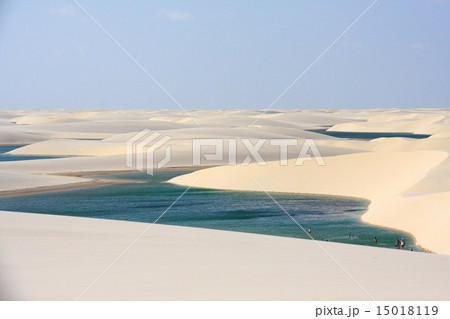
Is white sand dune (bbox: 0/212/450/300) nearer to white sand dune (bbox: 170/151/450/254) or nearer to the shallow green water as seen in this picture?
the shallow green water

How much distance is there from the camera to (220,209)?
84.3ft

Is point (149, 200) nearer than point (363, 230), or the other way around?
point (363, 230)

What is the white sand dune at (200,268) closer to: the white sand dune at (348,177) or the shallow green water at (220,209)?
the shallow green water at (220,209)

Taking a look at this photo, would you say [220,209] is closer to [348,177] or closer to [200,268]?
[348,177]

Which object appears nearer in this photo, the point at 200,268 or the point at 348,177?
the point at 200,268

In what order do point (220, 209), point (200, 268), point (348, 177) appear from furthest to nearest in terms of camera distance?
1. point (348, 177)
2. point (220, 209)
3. point (200, 268)

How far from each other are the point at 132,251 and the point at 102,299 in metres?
3.15

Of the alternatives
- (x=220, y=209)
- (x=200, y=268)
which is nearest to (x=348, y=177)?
(x=220, y=209)

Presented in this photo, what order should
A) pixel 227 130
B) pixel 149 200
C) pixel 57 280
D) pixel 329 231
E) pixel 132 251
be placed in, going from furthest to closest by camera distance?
1. pixel 227 130
2. pixel 149 200
3. pixel 329 231
4. pixel 132 251
5. pixel 57 280

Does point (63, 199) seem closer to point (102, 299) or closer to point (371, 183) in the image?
point (371, 183)

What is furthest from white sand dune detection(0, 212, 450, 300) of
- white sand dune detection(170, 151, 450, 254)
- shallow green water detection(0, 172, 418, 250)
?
white sand dune detection(170, 151, 450, 254)

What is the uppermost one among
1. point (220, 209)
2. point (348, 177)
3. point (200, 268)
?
point (348, 177)

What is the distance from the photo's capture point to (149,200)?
28.6m

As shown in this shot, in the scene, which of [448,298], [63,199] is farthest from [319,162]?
[448,298]
